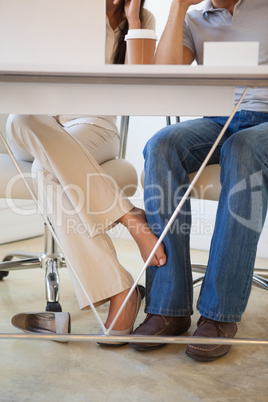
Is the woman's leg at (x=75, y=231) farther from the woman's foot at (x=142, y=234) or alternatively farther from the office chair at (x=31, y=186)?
the office chair at (x=31, y=186)

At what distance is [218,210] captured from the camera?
1440 millimetres

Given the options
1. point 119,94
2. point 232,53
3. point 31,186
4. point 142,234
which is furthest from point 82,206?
point 232,53

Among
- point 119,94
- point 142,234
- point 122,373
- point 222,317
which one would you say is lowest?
point 122,373

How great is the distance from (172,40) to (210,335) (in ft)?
2.90

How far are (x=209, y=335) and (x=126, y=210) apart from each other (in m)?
0.39

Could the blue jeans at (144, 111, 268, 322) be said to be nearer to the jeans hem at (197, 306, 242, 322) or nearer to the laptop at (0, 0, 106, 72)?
the jeans hem at (197, 306, 242, 322)

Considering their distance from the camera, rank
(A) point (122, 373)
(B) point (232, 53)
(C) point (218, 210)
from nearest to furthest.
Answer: (B) point (232, 53) → (A) point (122, 373) → (C) point (218, 210)

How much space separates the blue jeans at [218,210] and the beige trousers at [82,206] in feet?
0.34

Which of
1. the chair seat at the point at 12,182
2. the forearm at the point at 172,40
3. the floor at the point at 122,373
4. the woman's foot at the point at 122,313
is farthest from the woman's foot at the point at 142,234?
the forearm at the point at 172,40

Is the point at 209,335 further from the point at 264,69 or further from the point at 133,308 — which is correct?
the point at 264,69

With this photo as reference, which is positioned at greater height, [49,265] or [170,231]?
[170,231]

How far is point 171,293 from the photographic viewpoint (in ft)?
4.82

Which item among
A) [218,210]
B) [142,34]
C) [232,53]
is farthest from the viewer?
[218,210]

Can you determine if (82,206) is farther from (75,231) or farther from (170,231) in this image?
(170,231)
